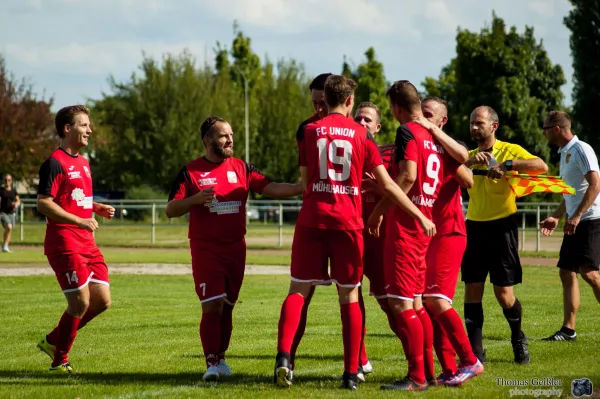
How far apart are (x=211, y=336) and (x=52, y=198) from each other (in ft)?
6.08

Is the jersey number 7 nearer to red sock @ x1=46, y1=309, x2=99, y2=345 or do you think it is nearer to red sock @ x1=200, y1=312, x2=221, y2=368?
red sock @ x1=200, y1=312, x2=221, y2=368

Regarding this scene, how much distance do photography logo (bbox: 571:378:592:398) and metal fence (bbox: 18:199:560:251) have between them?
20974mm

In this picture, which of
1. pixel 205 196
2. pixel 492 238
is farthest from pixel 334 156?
pixel 492 238

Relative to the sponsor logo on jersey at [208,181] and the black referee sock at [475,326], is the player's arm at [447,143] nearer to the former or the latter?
the sponsor logo on jersey at [208,181]

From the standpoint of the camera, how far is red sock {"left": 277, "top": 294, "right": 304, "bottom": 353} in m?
7.02

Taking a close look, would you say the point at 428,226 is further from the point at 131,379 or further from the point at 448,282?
the point at 131,379

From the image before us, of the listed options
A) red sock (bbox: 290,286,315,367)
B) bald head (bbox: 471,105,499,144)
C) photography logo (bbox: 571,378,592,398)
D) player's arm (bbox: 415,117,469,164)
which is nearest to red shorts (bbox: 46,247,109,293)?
red sock (bbox: 290,286,315,367)

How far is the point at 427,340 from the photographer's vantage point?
7270 mm

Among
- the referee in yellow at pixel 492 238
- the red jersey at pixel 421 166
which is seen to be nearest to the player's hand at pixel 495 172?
the referee in yellow at pixel 492 238

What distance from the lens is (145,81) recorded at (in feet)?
179

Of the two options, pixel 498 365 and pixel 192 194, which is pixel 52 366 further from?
pixel 498 365

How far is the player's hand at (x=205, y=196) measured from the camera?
7547mm

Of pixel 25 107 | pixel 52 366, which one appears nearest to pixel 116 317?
pixel 52 366

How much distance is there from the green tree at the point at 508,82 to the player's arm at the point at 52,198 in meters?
38.4
